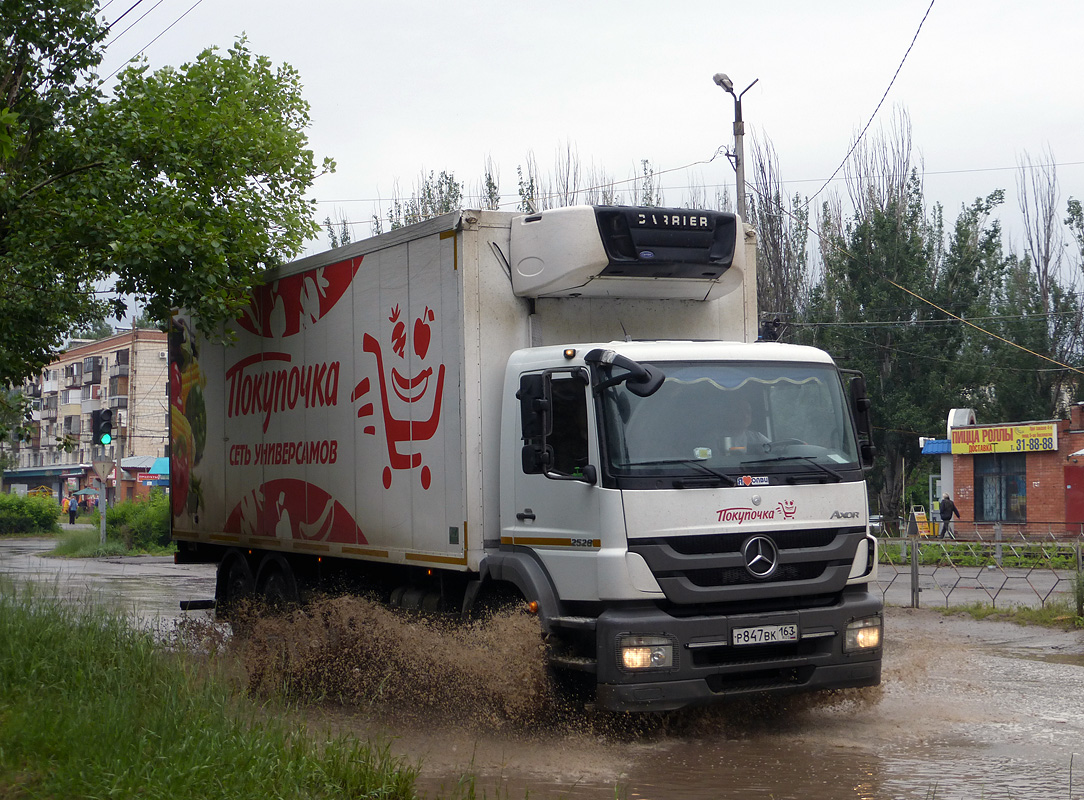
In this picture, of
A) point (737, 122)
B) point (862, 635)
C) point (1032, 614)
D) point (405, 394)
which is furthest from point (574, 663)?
point (737, 122)

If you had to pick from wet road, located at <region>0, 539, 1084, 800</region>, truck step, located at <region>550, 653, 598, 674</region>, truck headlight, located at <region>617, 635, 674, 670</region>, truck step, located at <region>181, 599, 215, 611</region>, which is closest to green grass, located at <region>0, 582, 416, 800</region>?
wet road, located at <region>0, 539, 1084, 800</region>

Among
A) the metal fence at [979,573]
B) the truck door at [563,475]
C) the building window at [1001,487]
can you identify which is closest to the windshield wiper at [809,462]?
the truck door at [563,475]

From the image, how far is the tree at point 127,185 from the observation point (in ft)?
35.0

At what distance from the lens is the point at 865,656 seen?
782 cm

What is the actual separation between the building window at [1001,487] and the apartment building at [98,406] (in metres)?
58.4

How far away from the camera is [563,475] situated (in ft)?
24.7

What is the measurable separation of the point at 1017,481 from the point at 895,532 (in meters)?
5.04

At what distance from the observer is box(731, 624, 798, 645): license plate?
7320mm

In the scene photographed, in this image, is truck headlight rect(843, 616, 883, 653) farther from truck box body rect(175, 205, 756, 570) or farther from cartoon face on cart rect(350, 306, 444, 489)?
cartoon face on cart rect(350, 306, 444, 489)

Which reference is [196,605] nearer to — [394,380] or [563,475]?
[394,380]

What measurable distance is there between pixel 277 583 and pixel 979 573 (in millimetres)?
12212

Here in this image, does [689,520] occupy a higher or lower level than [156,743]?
higher

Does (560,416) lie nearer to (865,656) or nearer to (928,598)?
(865,656)

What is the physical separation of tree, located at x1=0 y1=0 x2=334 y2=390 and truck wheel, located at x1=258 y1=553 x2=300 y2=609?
7.59 feet
